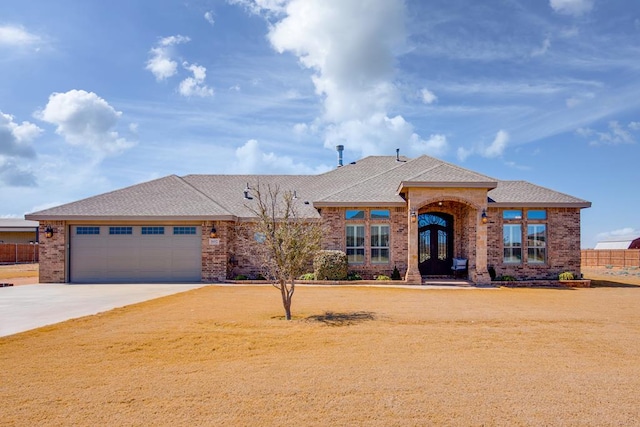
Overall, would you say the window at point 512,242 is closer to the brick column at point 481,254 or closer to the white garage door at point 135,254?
the brick column at point 481,254

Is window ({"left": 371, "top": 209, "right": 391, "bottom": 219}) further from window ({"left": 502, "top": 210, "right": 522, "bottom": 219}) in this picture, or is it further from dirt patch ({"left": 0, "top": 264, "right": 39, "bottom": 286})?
dirt patch ({"left": 0, "top": 264, "right": 39, "bottom": 286})

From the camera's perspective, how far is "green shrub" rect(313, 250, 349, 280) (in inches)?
700

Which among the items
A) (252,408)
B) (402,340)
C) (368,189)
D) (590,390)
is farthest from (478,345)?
(368,189)

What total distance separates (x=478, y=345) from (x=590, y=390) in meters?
2.20

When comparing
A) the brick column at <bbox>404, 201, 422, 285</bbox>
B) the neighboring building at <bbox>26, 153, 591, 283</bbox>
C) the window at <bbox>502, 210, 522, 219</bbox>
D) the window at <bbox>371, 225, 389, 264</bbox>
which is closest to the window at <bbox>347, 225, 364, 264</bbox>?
the neighboring building at <bbox>26, 153, 591, 283</bbox>

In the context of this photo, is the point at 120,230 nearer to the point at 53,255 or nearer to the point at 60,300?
the point at 53,255

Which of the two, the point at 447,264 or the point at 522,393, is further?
the point at 447,264

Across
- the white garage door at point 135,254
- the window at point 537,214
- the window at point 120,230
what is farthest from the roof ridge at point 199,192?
the window at point 537,214

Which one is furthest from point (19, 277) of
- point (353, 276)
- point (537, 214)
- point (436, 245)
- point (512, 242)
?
point (537, 214)

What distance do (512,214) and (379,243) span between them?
19.8ft

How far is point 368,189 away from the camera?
19.7 metres

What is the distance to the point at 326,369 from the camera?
6020 mm

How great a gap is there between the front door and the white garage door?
406 inches

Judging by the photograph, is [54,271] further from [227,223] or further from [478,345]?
[478,345]
